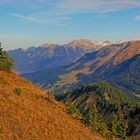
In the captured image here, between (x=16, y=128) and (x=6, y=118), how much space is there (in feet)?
7.92

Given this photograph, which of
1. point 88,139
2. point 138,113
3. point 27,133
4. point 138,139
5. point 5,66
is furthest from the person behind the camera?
point 138,113

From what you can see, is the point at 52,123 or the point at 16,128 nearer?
the point at 16,128

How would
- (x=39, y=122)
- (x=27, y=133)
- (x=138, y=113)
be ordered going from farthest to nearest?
(x=138, y=113)
(x=39, y=122)
(x=27, y=133)

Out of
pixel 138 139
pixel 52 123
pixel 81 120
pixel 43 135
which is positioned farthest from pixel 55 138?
pixel 138 139

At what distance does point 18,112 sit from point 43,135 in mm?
6570

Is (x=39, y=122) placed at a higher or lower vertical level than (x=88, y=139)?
higher

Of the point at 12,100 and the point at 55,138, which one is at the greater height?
the point at 12,100

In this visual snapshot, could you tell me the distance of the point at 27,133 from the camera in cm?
5109

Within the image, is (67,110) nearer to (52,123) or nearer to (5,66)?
(52,123)

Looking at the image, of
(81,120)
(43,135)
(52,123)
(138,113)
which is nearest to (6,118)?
(43,135)

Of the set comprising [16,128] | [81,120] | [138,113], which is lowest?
[138,113]

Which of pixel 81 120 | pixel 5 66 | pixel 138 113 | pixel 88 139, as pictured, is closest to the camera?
pixel 88 139

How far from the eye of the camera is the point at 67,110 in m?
84.4

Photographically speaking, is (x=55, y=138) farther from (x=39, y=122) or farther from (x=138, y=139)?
(x=138, y=139)
